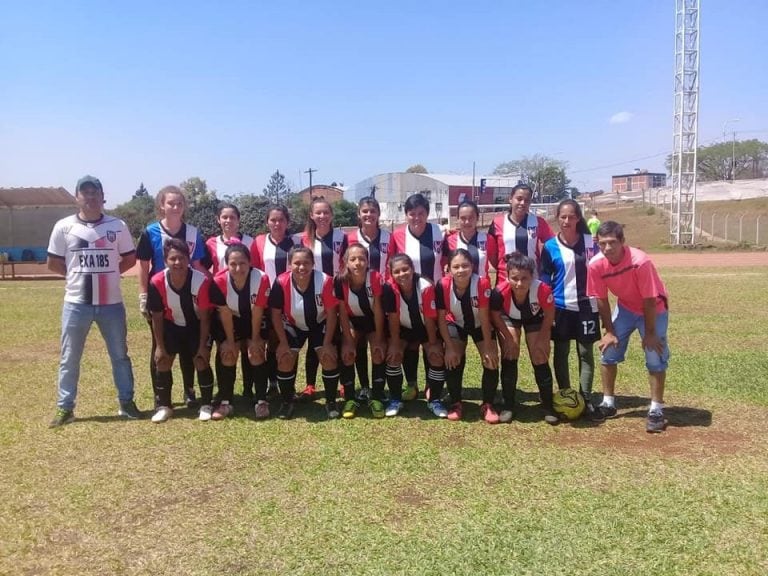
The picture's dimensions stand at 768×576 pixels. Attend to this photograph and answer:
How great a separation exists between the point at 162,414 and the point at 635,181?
125m

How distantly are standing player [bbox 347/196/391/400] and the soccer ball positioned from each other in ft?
5.82

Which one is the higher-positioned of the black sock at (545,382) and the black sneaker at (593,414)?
the black sock at (545,382)

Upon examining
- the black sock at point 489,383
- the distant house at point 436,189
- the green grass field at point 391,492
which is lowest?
the green grass field at point 391,492

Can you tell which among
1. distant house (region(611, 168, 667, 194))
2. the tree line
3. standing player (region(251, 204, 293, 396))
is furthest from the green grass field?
distant house (region(611, 168, 667, 194))

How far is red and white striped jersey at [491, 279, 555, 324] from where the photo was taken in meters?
5.30

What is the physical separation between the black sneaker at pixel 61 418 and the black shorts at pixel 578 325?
436cm

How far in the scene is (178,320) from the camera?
5.59 metres

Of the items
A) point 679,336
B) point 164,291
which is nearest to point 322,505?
point 164,291

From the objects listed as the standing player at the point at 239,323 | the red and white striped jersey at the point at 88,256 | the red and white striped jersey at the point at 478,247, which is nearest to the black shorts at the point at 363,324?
the standing player at the point at 239,323

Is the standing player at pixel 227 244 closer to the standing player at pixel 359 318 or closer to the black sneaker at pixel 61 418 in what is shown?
the standing player at pixel 359 318

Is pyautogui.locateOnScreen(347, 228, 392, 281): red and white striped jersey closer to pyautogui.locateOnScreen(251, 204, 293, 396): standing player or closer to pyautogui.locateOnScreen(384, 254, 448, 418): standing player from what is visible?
pyautogui.locateOnScreen(384, 254, 448, 418): standing player

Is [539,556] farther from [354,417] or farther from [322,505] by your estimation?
[354,417]

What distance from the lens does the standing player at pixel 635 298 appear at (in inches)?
198

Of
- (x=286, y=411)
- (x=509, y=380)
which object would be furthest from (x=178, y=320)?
(x=509, y=380)
